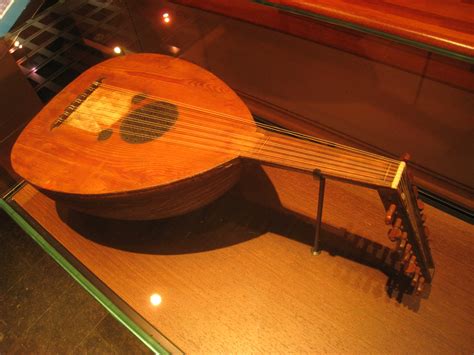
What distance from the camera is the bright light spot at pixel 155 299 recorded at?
1.04 meters

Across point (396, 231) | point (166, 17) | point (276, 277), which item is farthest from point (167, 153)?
point (166, 17)

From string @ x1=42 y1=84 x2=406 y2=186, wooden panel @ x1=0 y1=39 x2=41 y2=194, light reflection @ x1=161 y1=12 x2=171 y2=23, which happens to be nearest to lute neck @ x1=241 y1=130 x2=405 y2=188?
string @ x1=42 y1=84 x2=406 y2=186

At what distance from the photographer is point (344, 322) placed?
37.6 inches

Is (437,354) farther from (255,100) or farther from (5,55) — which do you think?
(5,55)

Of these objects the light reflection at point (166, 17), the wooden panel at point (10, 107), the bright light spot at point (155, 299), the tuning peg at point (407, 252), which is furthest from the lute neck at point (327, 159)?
the light reflection at point (166, 17)

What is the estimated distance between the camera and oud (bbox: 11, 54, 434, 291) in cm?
84

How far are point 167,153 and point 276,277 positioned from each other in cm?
39

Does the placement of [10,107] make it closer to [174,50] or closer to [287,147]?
[174,50]

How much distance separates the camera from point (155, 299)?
105 cm

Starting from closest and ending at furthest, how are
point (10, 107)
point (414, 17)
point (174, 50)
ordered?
1. point (414, 17)
2. point (10, 107)
3. point (174, 50)

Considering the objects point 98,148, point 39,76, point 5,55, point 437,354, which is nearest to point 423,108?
point 437,354

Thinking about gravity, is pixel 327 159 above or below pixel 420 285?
above

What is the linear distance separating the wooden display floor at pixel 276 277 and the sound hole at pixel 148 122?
0.83ft

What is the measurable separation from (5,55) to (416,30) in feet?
4.05
